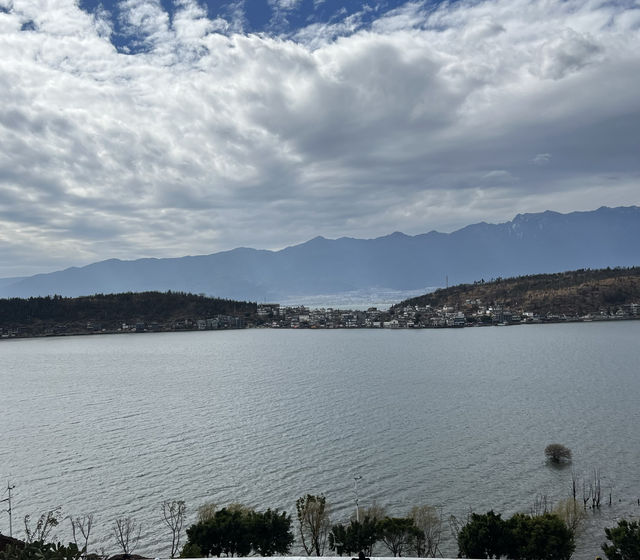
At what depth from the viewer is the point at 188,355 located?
140125 mm

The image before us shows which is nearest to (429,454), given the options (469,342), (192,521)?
(192,521)

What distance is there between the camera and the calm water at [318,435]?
37344mm

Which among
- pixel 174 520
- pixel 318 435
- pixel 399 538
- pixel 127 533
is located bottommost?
pixel 174 520

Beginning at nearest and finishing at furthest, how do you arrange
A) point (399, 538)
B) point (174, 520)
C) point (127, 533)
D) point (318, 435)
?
point (399, 538) < point (127, 533) < point (174, 520) < point (318, 435)

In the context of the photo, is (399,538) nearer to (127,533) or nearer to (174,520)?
A: (174,520)

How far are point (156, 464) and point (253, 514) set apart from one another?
2038cm

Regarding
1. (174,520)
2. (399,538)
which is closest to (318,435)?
(174,520)

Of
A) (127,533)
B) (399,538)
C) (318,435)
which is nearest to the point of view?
(399,538)

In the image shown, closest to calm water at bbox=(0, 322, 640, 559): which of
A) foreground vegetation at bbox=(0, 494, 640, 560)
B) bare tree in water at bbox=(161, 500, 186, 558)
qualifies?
bare tree in water at bbox=(161, 500, 186, 558)

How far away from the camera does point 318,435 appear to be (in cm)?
5294

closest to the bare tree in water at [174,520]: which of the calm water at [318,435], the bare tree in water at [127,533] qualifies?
the calm water at [318,435]

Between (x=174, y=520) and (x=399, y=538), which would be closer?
(x=399, y=538)

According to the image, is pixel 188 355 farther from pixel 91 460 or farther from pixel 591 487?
pixel 591 487

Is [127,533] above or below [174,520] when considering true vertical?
above
